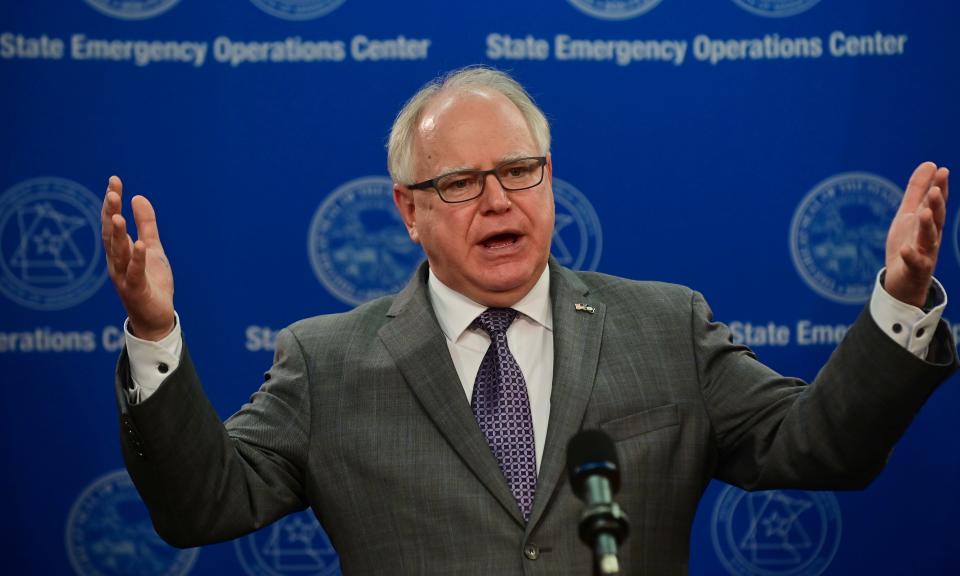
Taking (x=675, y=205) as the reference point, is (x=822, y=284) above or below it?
below

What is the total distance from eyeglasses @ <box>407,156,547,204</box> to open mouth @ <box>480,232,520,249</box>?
0.34 ft

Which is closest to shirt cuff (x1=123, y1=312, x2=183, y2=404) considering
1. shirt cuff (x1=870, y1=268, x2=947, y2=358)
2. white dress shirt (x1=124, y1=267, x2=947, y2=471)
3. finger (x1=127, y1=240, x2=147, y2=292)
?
white dress shirt (x1=124, y1=267, x2=947, y2=471)

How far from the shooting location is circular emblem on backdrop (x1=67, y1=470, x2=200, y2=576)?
12.3ft

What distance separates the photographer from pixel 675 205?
12.4ft

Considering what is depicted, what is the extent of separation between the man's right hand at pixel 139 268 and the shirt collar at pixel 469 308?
0.73 metres

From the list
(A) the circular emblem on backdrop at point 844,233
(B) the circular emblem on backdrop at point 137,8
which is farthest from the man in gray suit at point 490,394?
(B) the circular emblem on backdrop at point 137,8

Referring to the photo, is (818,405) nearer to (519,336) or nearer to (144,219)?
(519,336)

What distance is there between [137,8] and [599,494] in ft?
9.18

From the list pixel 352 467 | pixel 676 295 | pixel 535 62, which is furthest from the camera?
pixel 535 62

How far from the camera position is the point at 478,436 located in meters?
2.46

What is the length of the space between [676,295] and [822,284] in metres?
1.24

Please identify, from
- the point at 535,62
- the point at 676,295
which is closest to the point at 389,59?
the point at 535,62

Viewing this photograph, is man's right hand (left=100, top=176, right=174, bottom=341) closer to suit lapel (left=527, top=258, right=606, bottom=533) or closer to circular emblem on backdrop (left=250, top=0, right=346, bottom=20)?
suit lapel (left=527, top=258, right=606, bottom=533)

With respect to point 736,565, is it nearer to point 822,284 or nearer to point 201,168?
point 822,284
